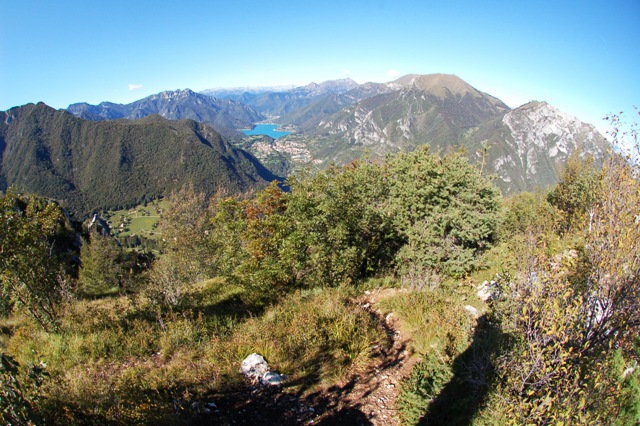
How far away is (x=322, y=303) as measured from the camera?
37.0 feet

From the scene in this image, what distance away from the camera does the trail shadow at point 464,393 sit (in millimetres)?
5785

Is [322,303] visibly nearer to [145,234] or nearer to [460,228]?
[460,228]

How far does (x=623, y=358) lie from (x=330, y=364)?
6.16 metres

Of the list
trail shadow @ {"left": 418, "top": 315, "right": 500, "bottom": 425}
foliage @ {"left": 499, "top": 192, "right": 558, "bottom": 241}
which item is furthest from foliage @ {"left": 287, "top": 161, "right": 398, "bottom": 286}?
foliage @ {"left": 499, "top": 192, "right": 558, "bottom": 241}

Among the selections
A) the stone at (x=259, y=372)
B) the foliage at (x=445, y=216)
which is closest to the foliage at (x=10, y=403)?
the stone at (x=259, y=372)

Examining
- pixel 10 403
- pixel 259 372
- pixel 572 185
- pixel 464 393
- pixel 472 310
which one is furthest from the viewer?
pixel 572 185

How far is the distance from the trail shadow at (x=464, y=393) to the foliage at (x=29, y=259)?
1184cm

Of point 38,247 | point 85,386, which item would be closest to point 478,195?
point 85,386

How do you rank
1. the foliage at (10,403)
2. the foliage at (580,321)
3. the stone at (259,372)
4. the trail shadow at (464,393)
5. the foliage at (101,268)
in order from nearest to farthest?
the foliage at (10,403) < the foliage at (580,321) < the trail shadow at (464,393) < the stone at (259,372) < the foliage at (101,268)

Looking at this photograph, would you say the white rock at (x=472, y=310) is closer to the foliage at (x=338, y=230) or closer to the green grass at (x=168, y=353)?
the green grass at (x=168, y=353)

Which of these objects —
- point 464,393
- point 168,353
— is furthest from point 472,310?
point 168,353

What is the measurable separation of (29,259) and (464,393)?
12.6 metres

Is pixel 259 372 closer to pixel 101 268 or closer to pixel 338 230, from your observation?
pixel 338 230

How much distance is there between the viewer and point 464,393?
20.9 ft
